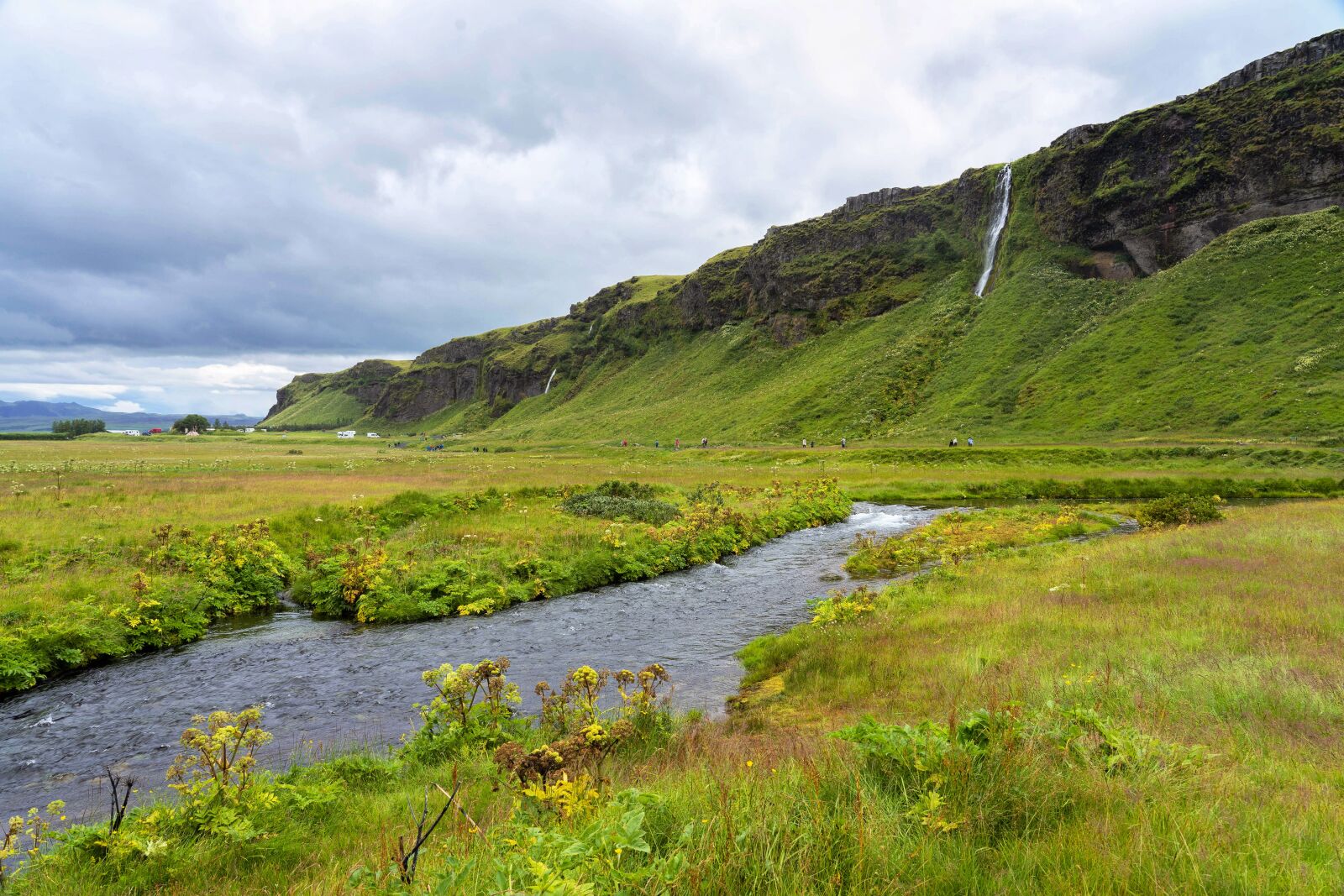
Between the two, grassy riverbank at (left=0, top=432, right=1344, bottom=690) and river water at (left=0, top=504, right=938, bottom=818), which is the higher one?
grassy riverbank at (left=0, top=432, right=1344, bottom=690)

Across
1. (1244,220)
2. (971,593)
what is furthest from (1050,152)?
(971,593)

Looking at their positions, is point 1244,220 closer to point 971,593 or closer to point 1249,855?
point 971,593

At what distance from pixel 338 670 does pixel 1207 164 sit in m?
126

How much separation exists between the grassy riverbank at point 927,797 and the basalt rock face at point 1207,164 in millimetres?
109553

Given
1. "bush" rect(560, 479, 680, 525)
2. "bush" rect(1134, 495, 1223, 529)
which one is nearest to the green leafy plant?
"bush" rect(560, 479, 680, 525)

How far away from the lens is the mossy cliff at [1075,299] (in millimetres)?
66250

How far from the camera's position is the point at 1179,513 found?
25.3 metres

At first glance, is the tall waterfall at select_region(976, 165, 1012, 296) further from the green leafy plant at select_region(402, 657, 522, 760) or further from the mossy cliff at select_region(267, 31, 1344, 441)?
the green leafy plant at select_region(402, 657, 522, 760)

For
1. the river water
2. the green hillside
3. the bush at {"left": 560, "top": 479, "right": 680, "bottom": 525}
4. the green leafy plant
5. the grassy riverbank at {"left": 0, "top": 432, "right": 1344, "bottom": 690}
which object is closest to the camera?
the green leafy plant

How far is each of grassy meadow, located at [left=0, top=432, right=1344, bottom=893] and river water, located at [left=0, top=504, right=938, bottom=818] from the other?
28.6 inches

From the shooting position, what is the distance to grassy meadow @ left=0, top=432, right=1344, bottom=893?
382cm

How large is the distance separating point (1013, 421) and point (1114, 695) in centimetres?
7437

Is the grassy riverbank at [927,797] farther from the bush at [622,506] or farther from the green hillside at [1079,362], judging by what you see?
the green hillside at [1079,362]

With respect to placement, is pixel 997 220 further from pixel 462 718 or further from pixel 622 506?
pixel 462 718
